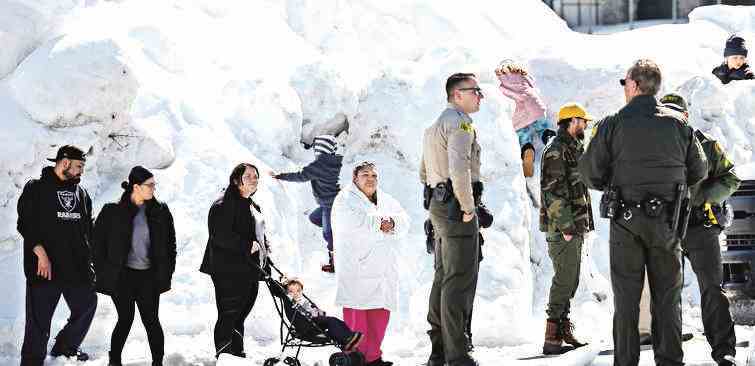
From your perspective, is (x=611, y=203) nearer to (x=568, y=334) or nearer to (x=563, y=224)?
(x=563, y=224)

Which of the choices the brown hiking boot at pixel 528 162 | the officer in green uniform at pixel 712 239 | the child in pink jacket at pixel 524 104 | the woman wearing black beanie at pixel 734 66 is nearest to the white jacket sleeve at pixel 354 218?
the officer in green uniform at pixel 712 239

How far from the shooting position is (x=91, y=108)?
11.2 metres

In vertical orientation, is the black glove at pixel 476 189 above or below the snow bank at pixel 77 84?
below

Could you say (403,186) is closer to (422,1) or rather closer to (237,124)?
(237,124)

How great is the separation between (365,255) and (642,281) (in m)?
2.98

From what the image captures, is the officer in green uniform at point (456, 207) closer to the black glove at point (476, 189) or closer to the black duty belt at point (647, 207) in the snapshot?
the black glove at point (476, 189)

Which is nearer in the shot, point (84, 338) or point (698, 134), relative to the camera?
point (698, 134)

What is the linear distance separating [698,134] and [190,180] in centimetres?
533

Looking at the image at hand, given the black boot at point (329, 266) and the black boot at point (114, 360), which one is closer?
the black boot at point (114, 360)

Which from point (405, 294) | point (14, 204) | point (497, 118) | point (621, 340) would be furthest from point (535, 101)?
point (621, 340)

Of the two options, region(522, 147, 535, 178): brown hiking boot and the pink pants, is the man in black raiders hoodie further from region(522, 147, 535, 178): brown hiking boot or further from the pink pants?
region(522, 147, 535, 178): brown hiking boot

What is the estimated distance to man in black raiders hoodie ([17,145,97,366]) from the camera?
9016 mm

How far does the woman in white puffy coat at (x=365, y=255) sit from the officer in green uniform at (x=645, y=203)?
2669mm

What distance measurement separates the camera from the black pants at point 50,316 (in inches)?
353
